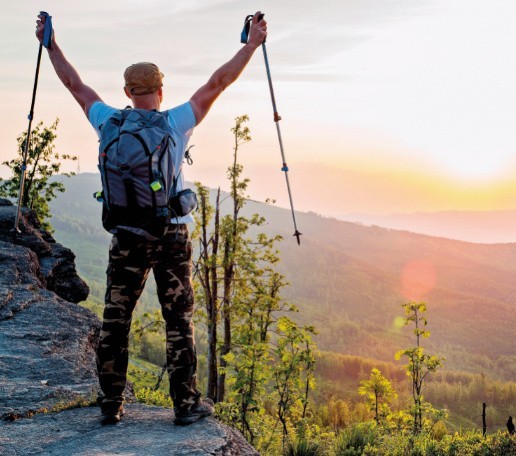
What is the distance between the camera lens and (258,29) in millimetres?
5367

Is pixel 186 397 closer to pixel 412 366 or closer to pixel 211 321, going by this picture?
pixel 412 366

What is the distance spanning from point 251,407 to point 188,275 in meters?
4.71

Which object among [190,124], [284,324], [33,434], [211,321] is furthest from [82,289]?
[211,321]

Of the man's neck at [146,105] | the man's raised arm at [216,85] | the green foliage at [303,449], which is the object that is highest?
the man's raised arm at [216,85]

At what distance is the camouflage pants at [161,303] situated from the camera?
16.4 feet

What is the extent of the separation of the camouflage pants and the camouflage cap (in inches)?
52.1

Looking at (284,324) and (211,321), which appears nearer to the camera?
(284,324)

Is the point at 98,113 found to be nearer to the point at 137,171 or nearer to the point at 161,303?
the point at 137,171

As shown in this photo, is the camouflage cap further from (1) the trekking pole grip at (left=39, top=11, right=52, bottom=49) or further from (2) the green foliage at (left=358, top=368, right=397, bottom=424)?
(2) the green foliage at (left=358, top=368, right=397, bottom=424)

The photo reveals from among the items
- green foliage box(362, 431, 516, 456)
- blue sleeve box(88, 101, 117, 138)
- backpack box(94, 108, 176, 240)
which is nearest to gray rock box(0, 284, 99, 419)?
backpack box(94, 108, 176, 240)

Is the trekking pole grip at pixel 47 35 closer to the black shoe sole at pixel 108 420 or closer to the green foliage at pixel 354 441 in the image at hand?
the black shoe sole at pixel 108 420

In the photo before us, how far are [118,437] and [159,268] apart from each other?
1.62 m

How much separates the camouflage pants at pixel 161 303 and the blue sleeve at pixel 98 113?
111 cm

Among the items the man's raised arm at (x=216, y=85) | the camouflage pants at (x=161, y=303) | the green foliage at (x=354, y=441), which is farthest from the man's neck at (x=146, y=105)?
the green foliage at (x=354, y=441)
